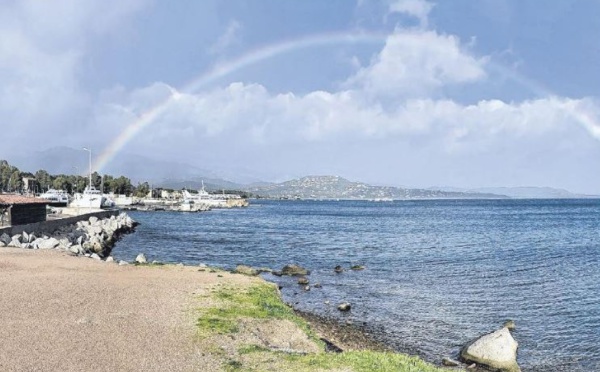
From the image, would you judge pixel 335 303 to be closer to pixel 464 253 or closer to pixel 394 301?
pixel 394 301

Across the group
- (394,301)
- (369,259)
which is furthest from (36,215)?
(394,301)

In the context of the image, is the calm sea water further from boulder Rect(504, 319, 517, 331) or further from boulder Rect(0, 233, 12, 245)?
boulder Rect(0, 233, 12, 245)

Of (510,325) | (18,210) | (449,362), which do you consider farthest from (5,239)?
(510,325)

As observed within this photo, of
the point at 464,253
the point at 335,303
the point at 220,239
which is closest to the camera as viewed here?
the point at 335,303

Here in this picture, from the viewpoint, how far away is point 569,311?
26.8 m

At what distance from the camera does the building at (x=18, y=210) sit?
43141mm

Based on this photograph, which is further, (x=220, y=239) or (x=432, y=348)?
(x=220, y=239)

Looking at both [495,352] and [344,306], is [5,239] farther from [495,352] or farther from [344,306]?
[495,352]

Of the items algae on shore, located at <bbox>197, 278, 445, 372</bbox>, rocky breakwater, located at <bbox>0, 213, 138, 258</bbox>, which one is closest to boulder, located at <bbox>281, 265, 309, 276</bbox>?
rocky breakwater, located at <bbox>0, 213, 138, 258</bbox>

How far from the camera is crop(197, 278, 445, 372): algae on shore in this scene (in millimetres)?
13461

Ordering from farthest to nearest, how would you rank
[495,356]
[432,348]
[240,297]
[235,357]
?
[240,297] → [432,348] → [495,356] → [235,357]

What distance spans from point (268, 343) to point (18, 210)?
37017 millimetres

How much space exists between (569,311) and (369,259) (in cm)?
2364

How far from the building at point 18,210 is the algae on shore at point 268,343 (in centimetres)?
2800
